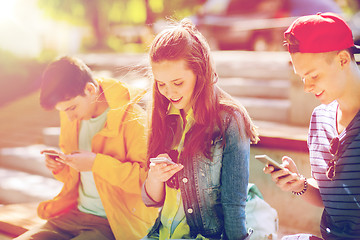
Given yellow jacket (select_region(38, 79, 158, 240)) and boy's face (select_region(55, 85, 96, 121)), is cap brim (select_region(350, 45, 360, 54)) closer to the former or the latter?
yellow jacket (select_region(38, 79, 158, 240))

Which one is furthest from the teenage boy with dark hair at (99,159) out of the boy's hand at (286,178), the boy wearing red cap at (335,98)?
the boy wearing red cap at (335,98)

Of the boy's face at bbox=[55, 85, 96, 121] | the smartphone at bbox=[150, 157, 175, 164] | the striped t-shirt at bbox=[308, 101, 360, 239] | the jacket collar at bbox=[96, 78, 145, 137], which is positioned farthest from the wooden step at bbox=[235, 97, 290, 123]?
the smartphone at bbox=[150, 157, 175, 164]

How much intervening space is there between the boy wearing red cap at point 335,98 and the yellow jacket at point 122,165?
99 cm

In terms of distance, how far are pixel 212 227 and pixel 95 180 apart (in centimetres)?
86

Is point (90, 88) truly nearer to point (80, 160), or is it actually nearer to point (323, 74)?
point (80, 160)

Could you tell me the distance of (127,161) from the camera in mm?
2756

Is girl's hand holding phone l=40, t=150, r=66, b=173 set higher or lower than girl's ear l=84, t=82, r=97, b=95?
lower

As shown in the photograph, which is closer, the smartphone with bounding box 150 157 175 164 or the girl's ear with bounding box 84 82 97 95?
the smartphone with bounding box 150 157 175 164

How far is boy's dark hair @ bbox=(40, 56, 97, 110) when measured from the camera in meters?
2.68

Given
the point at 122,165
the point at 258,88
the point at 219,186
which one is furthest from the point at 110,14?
the point at 219,186

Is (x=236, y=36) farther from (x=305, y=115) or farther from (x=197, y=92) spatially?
(x=197, y=92)

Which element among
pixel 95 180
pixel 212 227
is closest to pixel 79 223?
pixel 95 180

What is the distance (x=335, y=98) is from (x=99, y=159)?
1371 mm

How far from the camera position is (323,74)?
185cm
